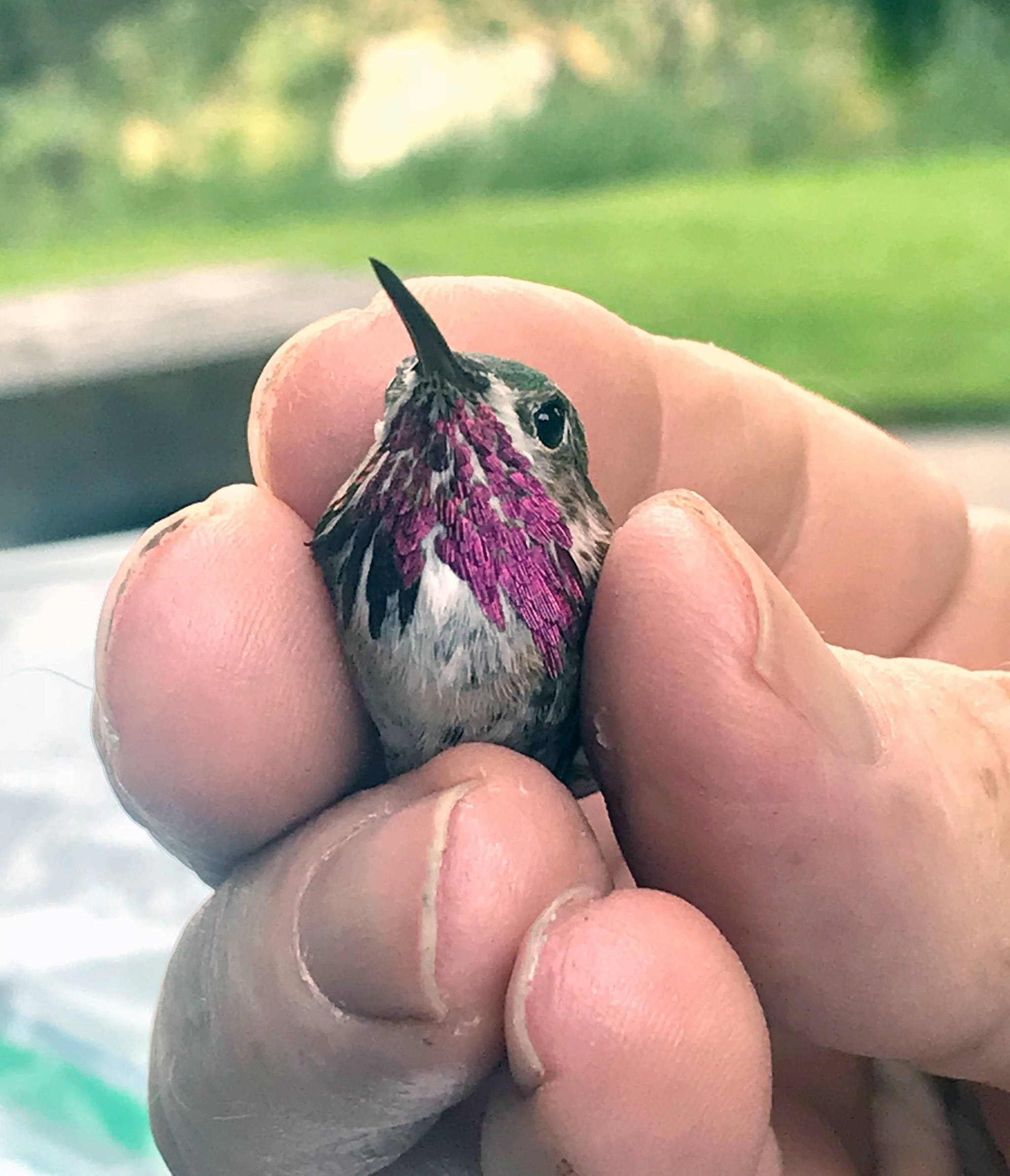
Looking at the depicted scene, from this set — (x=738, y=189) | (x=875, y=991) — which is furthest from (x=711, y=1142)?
(x=738, y=189)

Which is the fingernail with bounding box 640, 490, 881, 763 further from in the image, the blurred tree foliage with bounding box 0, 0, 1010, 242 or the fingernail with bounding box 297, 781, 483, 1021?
the blurred tree foliage with bounding box 0, 0, 1010, 242

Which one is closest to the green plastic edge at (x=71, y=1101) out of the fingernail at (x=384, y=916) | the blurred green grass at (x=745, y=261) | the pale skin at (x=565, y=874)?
the pale skin at (x=565, y=874)

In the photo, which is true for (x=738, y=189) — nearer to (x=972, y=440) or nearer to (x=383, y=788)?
(x=972, y=440)

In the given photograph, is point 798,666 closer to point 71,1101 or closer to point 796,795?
point 796,795

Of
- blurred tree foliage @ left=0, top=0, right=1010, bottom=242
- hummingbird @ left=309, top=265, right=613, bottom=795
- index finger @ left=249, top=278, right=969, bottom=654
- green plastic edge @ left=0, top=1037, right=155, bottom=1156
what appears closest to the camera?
hummingbird @ left=309, top=265, right=613, bottom=795

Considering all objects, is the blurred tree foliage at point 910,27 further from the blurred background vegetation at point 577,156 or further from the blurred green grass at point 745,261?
the blurred green grass at point 745,261

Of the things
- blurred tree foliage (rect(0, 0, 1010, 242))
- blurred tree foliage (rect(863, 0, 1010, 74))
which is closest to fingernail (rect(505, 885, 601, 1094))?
blurred tree foliage (rect(0, 0, 1010, 242))
